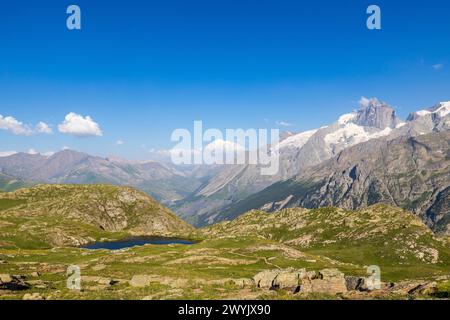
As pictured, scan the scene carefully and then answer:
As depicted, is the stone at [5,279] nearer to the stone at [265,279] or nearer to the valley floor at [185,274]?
the valley floor at [185,274]

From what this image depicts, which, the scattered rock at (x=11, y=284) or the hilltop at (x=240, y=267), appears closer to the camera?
the hilltop at (x=240, y=267)

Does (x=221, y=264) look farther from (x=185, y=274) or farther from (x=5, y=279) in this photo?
(x=5, y=279)

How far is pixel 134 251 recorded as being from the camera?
5640 inches

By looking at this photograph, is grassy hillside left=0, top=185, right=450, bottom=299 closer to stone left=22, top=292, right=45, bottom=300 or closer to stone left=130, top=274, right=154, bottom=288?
stone left=130, top=274, right=154, bottom=288

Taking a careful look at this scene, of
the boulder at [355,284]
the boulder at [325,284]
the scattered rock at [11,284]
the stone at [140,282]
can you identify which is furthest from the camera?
the stone at [140,282]

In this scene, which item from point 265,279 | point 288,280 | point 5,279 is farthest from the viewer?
point 265,279

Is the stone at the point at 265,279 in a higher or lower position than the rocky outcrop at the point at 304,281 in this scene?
lower

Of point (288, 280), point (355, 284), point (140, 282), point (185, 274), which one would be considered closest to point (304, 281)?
point (288, 280)

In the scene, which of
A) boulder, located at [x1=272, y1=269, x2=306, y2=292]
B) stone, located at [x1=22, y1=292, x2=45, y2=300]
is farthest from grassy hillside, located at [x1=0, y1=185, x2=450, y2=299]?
boulder, located at [x1=272, y1=269, x2=306, y2=292]

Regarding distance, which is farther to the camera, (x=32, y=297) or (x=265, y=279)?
(x=265, y=279)

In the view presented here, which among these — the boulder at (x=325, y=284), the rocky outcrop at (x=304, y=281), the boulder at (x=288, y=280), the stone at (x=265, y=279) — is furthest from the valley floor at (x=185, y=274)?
the boulder at (x=288, y=280)

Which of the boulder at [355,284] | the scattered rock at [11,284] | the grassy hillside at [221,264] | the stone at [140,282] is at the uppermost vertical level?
the scattered rock at [11,284]
